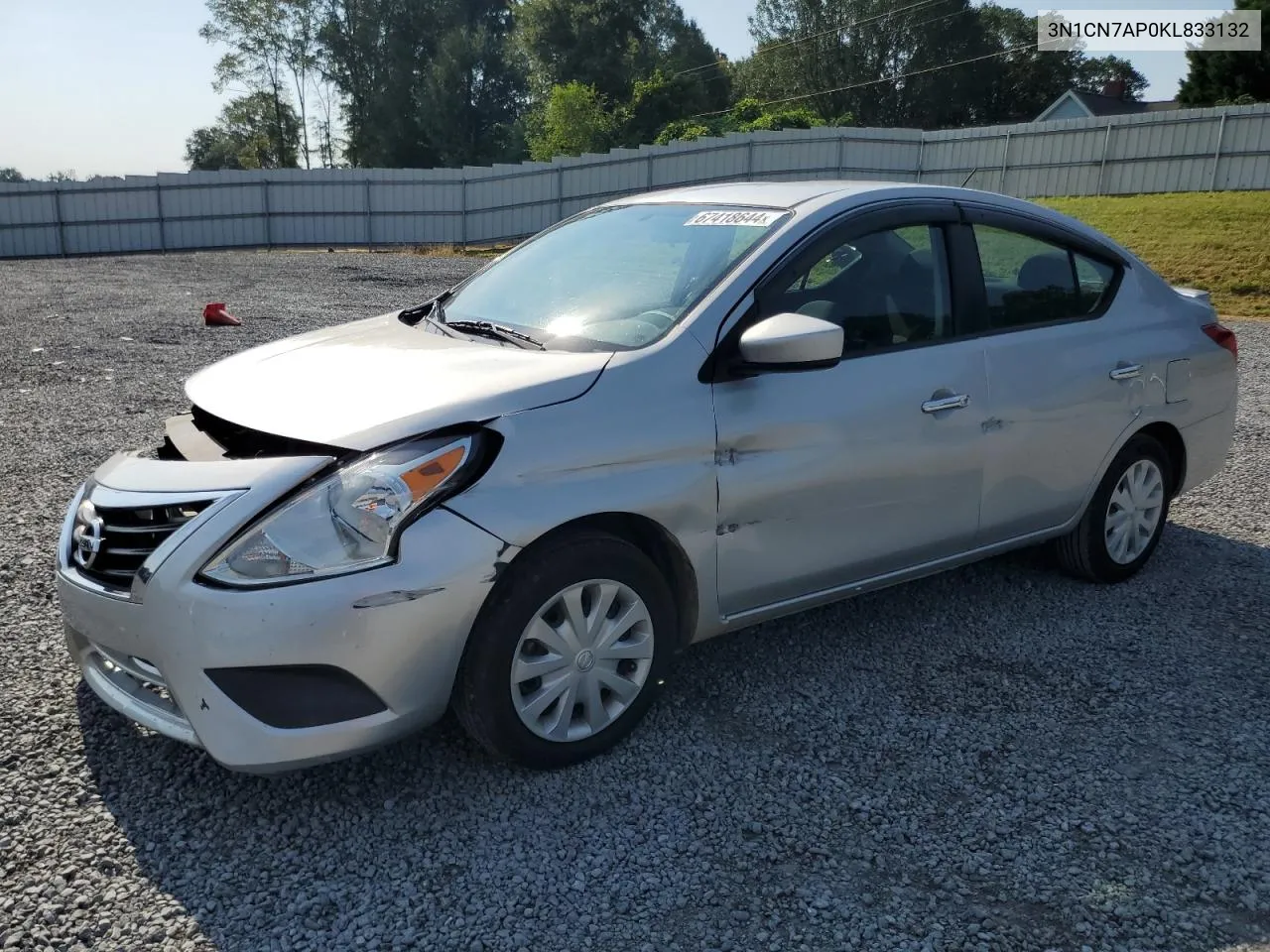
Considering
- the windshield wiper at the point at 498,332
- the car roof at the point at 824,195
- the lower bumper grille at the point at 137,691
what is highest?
the car roof at the point at 824,195

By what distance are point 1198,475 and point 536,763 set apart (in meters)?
3.63

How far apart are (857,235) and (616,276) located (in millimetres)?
874

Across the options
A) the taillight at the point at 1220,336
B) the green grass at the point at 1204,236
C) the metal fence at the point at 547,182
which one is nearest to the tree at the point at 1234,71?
the metal fence at the point at 547,182

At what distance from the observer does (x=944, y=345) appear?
157 inches

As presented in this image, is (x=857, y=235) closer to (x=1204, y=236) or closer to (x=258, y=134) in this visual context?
(x=1204, y=236)

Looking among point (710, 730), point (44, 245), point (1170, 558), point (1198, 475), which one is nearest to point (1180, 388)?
point (1198, 475)

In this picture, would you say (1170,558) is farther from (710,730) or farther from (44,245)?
(44,245)

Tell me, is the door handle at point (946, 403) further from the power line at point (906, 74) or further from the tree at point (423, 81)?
the power line at point (906, 74)

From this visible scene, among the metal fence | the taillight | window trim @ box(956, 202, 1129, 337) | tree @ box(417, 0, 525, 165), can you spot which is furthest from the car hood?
tree @ box(417, 0, 525, 165)

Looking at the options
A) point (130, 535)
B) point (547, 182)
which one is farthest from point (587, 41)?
point (130, 535)

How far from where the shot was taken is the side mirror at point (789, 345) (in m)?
3.27

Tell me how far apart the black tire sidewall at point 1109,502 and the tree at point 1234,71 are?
29.5m

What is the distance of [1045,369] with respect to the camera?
14.0ft

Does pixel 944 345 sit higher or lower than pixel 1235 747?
higher
